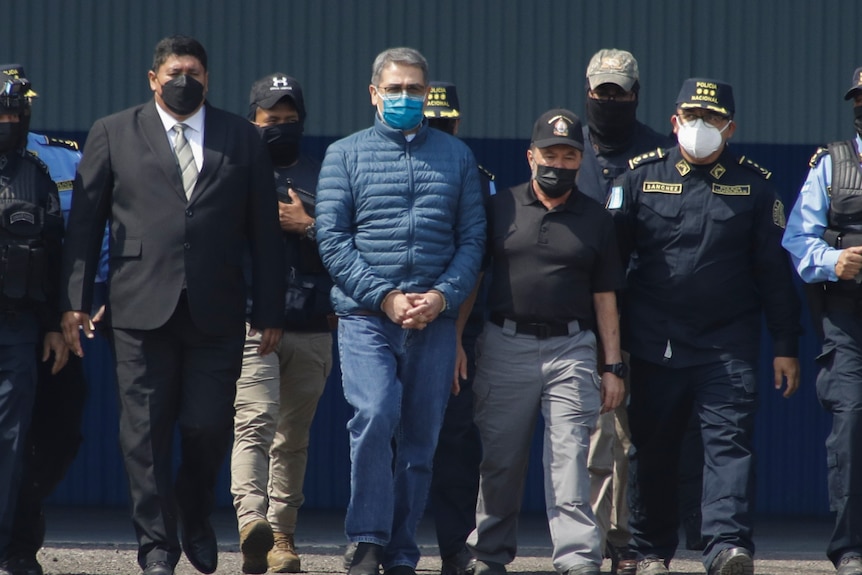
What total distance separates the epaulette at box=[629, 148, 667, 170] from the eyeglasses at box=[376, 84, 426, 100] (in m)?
1.10

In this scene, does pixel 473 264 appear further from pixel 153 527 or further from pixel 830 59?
pixel 830 59

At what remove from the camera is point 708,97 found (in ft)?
22.9

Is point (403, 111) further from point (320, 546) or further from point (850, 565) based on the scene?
point (320, 546)

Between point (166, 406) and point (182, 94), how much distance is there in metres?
1.28

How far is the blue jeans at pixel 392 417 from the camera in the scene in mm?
6473

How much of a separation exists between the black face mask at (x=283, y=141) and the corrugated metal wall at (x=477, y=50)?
2.41 m

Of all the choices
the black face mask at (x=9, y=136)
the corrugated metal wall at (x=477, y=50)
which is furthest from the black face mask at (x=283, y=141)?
the corrugated metal wall at (x=477, y=50)

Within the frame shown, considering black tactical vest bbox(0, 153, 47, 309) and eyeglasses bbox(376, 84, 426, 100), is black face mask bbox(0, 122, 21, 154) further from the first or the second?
eyeglasses bbox(376, 84, 426, 100)

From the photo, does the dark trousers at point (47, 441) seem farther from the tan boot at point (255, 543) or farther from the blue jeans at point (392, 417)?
the blue jeans at point (392, 417)

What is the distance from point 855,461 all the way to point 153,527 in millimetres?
3021

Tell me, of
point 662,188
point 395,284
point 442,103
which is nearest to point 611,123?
point 662,188

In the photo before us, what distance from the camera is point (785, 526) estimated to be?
10.3 m

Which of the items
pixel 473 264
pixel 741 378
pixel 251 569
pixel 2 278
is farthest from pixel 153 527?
pixel 741 378

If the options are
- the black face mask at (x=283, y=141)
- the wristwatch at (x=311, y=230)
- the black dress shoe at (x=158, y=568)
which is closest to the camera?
the black dress shoe at (x=158, y=568)
